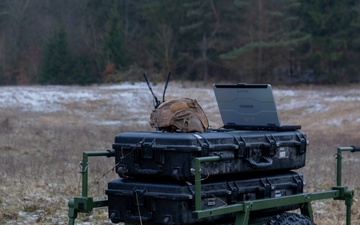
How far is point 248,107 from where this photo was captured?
25.2 ft

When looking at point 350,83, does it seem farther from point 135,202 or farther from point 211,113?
point 135,202

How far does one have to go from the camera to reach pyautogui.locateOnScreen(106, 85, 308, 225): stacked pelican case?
6.34 metres

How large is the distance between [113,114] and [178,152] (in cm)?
3577

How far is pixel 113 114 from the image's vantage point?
41906 millimetres

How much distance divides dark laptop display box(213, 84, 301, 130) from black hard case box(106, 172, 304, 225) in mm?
676

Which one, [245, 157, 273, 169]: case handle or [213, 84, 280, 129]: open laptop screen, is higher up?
[213, 84, 280, 129]: open laptop screen

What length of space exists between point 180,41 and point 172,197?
63.3 m

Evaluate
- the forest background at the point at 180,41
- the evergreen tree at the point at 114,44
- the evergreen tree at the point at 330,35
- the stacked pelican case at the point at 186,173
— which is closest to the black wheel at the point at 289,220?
the stacked pelican case at the point at 186,173

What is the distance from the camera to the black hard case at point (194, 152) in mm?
6328

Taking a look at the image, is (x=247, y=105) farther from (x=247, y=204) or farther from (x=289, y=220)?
(x=247, y=204)

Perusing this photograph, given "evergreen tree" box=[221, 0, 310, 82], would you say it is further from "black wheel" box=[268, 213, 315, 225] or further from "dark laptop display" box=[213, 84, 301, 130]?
"black wheel" box=[268, 213, 315, 225]

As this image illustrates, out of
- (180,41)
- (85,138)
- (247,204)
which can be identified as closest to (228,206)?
(247,204)

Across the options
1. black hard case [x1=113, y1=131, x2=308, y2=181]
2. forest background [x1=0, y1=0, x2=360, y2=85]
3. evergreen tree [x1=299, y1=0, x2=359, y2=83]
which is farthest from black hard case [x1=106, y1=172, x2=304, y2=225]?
evergreen tree [x1=299, y1=0, x2=359, y2=83]

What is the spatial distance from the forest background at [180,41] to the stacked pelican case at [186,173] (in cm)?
5258
